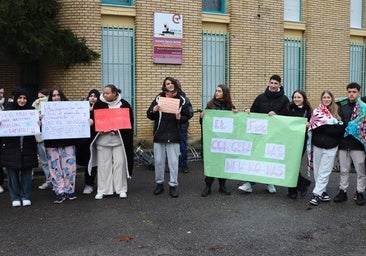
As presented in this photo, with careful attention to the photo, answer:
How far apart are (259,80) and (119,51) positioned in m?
4.23

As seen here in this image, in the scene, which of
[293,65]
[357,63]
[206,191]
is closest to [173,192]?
[206,191]

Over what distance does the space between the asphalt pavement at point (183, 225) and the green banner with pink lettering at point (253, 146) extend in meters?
0.41

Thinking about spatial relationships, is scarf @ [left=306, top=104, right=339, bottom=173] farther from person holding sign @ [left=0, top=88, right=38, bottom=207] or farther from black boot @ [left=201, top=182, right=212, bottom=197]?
person holding sign @ [left=0, top=88, right=38, bottom=207]

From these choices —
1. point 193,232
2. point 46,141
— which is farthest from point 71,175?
point 193,232

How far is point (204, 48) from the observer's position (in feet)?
42.5

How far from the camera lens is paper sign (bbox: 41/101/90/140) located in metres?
7.13

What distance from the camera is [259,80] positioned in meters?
13.7

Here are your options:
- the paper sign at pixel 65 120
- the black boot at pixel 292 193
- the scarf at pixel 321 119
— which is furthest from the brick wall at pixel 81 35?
the scarf at pixel 321 119

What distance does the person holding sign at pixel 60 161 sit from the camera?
7.21 metres

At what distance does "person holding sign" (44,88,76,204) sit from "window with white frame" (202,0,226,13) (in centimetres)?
679

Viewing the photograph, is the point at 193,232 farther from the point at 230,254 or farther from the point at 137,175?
the point at 137,175

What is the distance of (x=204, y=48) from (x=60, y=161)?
22.0ft

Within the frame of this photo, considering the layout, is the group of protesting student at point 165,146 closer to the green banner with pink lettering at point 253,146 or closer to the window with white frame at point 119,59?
the green banner with pink lettering at point 253,146

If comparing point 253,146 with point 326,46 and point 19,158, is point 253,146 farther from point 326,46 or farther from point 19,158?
point 326,46
